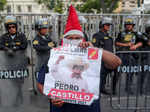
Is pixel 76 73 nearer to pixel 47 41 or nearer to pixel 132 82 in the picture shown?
pixel 132 82

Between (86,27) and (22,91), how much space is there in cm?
363

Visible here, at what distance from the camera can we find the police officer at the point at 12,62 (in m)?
4.27

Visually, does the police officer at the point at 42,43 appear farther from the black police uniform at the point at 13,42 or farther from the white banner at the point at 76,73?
the white banner at the point at 76,73

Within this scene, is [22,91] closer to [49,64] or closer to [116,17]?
[49,64]

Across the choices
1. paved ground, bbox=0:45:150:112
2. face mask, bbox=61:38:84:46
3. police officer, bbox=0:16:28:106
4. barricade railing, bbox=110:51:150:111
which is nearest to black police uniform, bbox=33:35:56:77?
police officer, bbox=0:16:28:106

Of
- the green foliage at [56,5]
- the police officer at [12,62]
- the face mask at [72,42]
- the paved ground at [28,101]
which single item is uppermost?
the green foliage at [56,5]

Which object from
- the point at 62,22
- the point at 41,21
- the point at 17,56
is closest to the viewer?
the point at 17,56

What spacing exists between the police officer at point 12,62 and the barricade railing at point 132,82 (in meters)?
2.01

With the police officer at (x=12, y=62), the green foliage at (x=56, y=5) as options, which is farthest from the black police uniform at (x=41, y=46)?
the green foliage at (x=56, y=5)

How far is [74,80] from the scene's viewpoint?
196cm

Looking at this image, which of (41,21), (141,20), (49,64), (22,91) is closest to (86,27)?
(141,20)

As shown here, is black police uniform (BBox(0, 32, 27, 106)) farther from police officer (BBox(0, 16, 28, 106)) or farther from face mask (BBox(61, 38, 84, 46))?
face mask (BBox(61, 38, 84, 46))

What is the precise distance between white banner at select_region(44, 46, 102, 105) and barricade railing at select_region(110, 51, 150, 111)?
191 centimetres

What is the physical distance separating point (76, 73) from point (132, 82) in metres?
2.43
